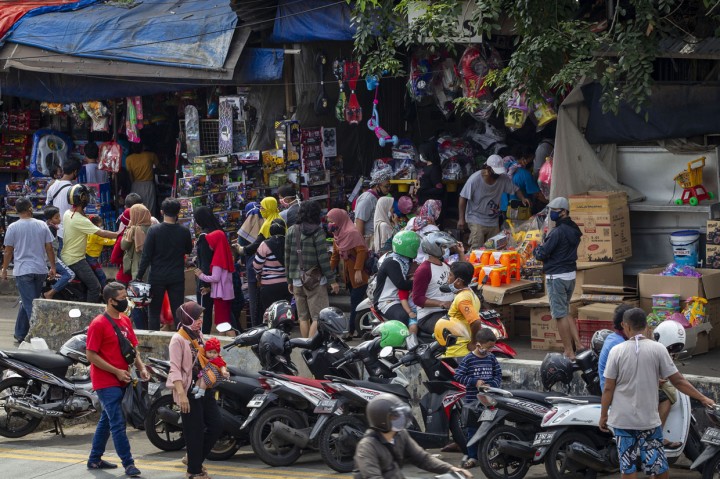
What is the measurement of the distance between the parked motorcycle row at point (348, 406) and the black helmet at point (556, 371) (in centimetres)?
1

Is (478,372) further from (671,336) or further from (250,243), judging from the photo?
(250,243)

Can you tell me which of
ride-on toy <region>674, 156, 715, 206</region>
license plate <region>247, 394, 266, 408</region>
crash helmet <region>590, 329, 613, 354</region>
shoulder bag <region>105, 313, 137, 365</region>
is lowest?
license plate <region>247, 394, 266, 408</region>

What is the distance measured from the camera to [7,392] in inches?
464

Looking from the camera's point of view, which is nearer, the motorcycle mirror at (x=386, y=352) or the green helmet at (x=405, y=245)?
the motorcycle mirror at (x=386, y=352)

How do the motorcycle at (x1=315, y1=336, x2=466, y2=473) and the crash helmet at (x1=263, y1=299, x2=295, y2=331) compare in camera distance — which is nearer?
the motorcycle at (x1=315, y1=336, x2=466, y2=473)

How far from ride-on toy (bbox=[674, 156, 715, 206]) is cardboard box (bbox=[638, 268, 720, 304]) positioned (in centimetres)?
101

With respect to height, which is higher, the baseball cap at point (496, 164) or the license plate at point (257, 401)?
the baseball cap at point (496, 164)

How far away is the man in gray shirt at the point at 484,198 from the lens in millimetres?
15883

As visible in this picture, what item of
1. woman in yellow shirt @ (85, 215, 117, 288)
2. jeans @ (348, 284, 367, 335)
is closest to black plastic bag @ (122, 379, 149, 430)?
jeans @ (348, 284, 367, 335)

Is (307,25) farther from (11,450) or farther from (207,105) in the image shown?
(11,450)

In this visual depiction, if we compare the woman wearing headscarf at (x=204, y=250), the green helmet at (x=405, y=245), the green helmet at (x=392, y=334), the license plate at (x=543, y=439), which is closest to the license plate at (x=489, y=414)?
the license plate at (x=543, y=439)

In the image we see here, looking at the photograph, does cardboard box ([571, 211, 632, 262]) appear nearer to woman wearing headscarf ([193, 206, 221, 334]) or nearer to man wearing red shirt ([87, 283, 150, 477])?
woman wearing headscarf ([193, 206, 221, 334])

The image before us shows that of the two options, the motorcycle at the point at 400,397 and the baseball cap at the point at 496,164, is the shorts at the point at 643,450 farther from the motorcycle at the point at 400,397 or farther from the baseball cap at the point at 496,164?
the baseball cap at the point at 496,164

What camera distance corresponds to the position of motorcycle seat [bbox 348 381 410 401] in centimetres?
990
